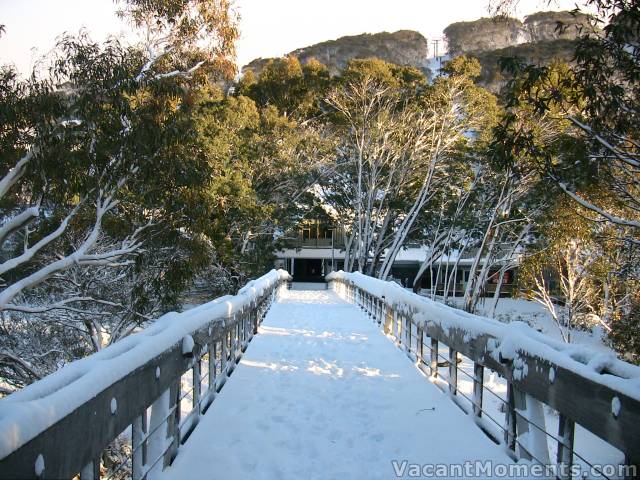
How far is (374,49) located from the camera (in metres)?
94.9

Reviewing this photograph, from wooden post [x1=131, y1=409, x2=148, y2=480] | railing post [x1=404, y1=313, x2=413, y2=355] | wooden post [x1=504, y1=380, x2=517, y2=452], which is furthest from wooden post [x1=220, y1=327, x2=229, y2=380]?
wooden post [x1=504, y1=380, x2=517, y2=452]

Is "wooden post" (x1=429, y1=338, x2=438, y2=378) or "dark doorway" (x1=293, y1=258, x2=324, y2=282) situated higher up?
"wooden post" (x1=429, y1=338, x2=438, y2=378)

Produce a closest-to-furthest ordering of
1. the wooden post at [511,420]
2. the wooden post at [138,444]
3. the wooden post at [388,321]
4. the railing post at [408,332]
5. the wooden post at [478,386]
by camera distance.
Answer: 1. the wooden post at [138,444]
2. the wooden post at [511,420]
3. the wooden post at [478,386]
4. the railing post at [408,332]
5. the wooden post at [388,321]

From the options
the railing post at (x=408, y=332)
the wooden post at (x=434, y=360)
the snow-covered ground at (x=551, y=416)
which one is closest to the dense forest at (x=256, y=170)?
the snow-covered ground at (x=551, y=416)

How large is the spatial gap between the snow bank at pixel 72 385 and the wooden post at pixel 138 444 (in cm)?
35

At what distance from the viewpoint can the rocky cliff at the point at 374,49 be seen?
272 ft

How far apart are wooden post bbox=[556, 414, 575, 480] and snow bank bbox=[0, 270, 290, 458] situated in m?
2.22

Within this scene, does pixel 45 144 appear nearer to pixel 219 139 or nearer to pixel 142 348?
pixel 142 348

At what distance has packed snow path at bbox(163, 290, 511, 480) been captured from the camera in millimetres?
3686

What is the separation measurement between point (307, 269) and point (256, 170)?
80.4 feet

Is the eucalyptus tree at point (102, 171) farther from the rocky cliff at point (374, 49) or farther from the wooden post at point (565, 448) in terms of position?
the rocky cliff at point (374, 49)

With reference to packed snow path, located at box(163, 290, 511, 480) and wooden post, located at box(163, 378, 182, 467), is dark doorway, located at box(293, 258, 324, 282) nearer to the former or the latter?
packed snow path, located at box(163, 290, 511, 480)

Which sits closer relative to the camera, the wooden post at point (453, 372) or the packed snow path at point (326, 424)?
the packed snow path at point (326, 424)

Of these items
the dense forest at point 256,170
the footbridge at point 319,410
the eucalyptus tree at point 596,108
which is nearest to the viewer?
the footbridge at point 319,410
